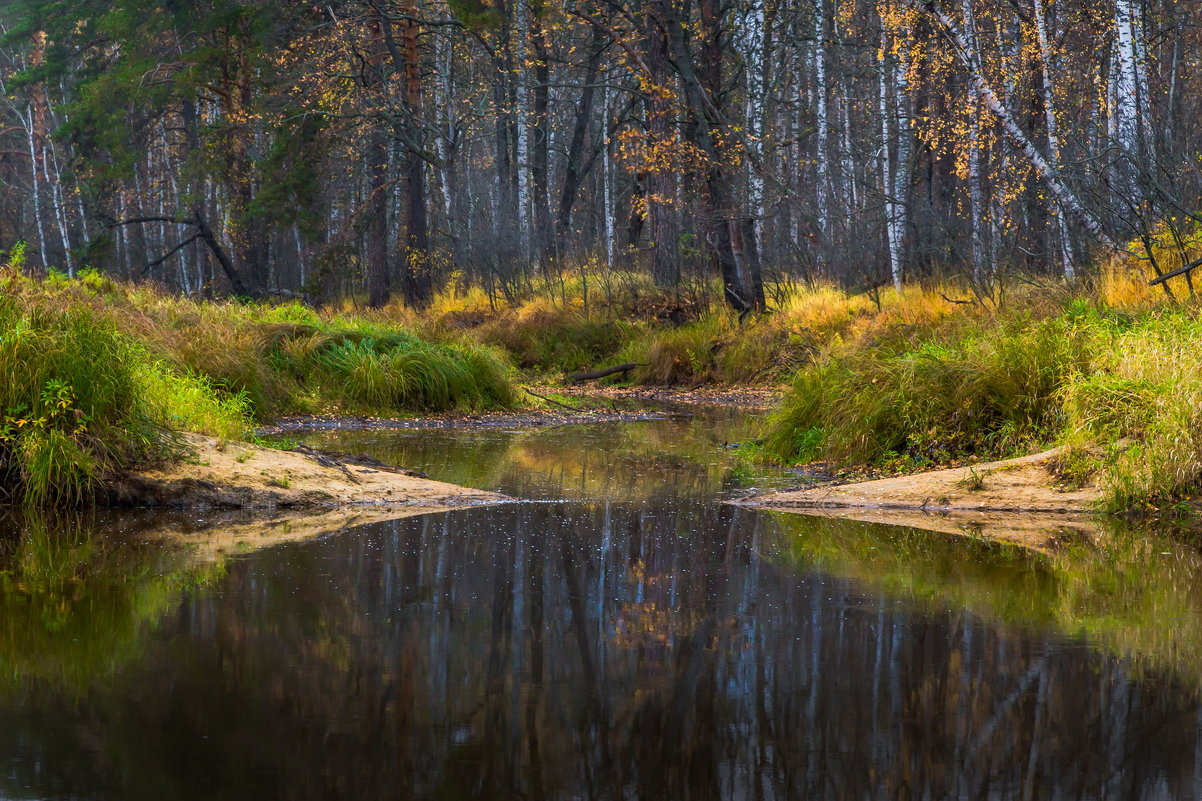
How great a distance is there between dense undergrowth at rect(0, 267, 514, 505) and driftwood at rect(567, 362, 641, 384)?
3263 millimetres

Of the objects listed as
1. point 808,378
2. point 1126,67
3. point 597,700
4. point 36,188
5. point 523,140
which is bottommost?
point 597,700

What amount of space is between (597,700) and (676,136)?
1717 cm

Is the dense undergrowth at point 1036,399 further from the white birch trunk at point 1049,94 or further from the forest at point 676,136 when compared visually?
the white birch trunk at point 1049,94

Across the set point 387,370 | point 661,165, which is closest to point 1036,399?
point 387,370

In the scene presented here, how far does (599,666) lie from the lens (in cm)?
447

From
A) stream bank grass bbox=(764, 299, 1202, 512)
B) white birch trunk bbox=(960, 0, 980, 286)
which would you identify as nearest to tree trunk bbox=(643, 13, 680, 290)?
white birch trunk bbox=(960, 0, 980, 286)

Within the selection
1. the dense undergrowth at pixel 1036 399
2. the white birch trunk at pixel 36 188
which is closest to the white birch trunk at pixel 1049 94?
the dense undergrowth at pixel 1036 399

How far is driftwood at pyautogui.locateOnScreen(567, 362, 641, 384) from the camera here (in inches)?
786

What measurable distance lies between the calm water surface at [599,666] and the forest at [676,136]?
23.8 ft

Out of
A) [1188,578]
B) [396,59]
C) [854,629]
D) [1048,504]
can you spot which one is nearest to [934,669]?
[854,629]

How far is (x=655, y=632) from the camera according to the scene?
16.2 feet

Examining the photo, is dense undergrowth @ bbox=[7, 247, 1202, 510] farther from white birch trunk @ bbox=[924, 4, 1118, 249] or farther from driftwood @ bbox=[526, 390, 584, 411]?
white birch trunk @ bbox=[924, 4, 1118, 249]

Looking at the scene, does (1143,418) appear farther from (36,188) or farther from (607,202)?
(36,188)

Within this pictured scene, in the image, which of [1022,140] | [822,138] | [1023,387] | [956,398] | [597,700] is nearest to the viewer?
[597,700]
